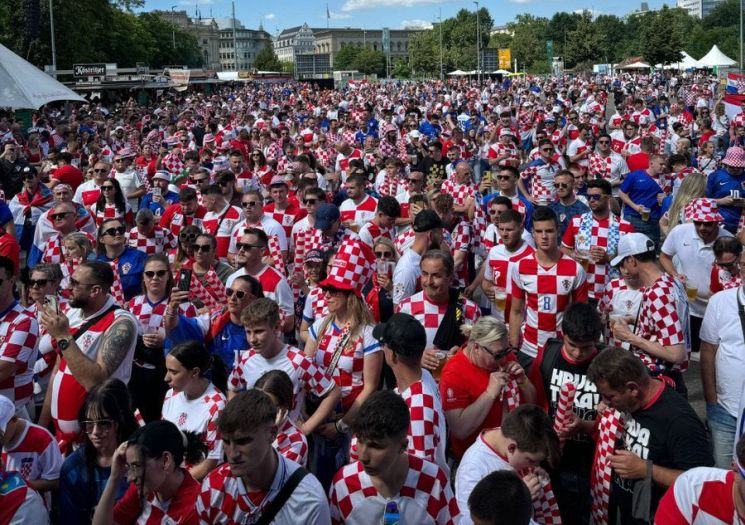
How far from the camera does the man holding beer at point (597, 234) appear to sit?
21.9 ft

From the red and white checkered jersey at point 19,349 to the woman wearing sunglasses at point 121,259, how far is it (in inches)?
76.9

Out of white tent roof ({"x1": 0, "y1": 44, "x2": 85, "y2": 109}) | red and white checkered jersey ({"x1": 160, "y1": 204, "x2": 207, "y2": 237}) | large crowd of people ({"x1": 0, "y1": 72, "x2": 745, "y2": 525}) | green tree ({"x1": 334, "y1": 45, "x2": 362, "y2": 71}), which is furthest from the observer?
green tree ({"x1": 334, "y1": 45, "x2": 362, "y2": 71})

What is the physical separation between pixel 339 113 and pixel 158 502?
2634 cm

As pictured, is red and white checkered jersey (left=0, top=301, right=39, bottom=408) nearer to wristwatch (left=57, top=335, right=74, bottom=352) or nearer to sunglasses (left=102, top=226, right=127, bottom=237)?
wristwatch (left=57, top=335, right=74, bottom=352)

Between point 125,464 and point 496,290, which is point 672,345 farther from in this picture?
point 125,464

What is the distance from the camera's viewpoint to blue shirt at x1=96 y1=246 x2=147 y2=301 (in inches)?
267

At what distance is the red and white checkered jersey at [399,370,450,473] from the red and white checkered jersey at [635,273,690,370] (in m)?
1.74

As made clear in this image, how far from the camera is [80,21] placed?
54.9m

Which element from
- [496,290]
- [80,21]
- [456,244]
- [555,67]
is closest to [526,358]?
[496,290]

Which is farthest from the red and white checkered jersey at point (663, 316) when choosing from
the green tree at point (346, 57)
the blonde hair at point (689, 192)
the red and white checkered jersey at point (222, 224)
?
the green tree at point (346, 57)

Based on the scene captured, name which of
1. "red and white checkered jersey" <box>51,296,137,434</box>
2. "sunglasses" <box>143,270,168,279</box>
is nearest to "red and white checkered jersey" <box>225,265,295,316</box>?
"sunglasses" <box>143,270,168,279</box>

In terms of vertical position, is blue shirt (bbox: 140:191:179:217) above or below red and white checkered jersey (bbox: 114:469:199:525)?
above

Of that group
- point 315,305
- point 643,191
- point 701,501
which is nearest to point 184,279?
point 315,305

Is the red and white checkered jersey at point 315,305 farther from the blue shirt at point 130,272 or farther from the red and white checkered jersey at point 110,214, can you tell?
the red and white checkered jersey at point 110,214
